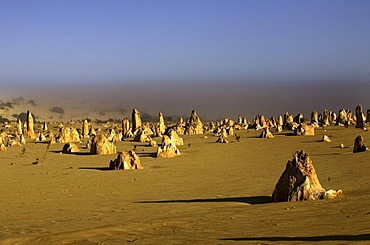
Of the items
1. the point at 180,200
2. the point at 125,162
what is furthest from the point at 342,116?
the point at 180,200

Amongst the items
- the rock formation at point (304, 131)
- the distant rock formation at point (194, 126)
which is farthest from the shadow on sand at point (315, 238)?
the distant rock formation at point (194, 126)

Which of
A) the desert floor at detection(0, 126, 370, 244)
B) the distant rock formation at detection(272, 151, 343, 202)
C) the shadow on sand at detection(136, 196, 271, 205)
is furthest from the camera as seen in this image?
the shadow on sand at detection(136, 196, 271, 205)

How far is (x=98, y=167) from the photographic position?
2577cm

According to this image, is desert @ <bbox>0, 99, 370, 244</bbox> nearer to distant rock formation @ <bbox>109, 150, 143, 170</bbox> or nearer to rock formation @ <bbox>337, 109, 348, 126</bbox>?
distant rock formation @ <bbox>109, 150, 143, 170</bbox>

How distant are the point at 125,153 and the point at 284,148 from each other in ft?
41.9

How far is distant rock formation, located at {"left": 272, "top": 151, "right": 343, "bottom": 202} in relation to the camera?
12.9m

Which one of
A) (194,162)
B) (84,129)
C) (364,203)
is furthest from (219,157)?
(84,129)

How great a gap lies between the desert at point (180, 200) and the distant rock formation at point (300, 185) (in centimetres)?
28

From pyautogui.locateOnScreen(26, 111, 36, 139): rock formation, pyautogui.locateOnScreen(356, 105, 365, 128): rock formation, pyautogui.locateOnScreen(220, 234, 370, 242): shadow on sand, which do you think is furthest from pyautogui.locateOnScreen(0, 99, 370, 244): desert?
pyautogui.locateOnScreen(26, 111, 36, 139): rock formation

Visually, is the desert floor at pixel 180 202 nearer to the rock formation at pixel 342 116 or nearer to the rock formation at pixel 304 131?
the rock formation at pixel 304 131

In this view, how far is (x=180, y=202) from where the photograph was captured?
14.9m

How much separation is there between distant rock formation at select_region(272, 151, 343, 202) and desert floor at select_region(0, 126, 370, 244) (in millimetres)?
454

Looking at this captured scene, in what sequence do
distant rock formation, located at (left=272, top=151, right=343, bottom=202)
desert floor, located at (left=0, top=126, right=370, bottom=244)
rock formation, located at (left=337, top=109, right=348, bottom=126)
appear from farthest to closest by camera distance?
rock formation, located at (left=337, top=109, right=348, bottom=126), distant rock formation, located at (left=272, top=151, right=343, bottom=202), desert floor, located at (left=0, top=126, right=370, bottom=244)

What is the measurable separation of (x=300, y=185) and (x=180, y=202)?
11.4 ft
